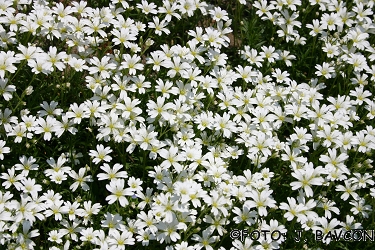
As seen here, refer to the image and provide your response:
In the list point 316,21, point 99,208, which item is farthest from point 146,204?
point 316,21

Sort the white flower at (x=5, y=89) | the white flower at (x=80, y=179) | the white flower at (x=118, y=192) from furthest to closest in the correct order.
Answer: the white flower at (x=5, y=89), the white flower at (x=80, y=179), the white flower at (x=118, y=192)

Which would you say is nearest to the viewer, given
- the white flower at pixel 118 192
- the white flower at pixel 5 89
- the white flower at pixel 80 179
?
the white flower at pixel 118 192

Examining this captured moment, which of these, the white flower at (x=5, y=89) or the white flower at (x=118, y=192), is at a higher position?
the white flower at (x=5, y=89)

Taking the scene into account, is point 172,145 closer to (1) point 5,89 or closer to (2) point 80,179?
(2) point 80,179

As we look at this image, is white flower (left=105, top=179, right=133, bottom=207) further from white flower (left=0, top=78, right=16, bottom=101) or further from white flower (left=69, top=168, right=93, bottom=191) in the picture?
white flower (left=0, top=78, right=16, bottom=101)

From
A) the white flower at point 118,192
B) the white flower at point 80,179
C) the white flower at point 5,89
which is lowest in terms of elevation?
the white flower at point 118,192

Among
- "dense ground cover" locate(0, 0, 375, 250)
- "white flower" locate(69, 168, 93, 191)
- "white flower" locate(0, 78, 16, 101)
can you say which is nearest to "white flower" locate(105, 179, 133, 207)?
"dense ground cover" locate(0, 0, 375, 250)

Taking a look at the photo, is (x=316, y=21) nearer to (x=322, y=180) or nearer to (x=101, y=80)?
(x=322, y=180)

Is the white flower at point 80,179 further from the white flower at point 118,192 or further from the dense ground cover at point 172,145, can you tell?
the white flower at point 118,192

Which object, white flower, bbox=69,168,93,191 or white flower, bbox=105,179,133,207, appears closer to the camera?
white flower, bbox=105,179,133,207

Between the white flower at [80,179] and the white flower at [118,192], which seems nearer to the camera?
the white flower at [118,192]

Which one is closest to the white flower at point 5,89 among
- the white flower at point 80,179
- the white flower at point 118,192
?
the white flower at point 80,179
